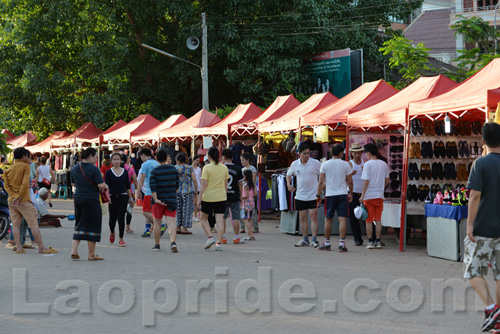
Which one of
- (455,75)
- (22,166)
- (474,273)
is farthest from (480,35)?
(474,273)

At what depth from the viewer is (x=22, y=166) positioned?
13.0 m

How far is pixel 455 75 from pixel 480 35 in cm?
143

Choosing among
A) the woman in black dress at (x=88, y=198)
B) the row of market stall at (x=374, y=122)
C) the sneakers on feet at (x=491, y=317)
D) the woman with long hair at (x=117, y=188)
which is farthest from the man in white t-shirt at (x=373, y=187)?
the sneakers on feet at (x=491, y=317)

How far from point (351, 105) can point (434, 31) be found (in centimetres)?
5149

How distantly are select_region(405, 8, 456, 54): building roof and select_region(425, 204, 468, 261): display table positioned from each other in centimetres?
5339

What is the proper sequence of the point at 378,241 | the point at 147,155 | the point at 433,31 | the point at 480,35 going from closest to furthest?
the point at 378,241, the point at 147,155, the point at 480,35, the point at 433,31

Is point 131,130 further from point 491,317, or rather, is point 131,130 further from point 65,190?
point 491,317

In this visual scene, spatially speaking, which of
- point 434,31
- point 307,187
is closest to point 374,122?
point 307,187

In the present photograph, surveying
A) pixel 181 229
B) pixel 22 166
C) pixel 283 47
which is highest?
pixel 283 47

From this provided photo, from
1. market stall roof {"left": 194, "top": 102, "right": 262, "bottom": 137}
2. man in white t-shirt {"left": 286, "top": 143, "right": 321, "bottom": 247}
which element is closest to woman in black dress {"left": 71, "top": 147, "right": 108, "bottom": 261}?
man in white t-shirt {"left": 286, "top": 143, "right": 321, "bottom": 247}

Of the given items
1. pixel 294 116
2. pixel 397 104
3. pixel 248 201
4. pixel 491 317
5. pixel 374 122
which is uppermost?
pixel 294 116

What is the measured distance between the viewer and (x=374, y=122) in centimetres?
1441

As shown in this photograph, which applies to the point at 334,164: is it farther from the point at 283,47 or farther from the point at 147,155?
the point at 283,47

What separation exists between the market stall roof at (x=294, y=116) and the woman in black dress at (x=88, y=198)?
22.1 feet
